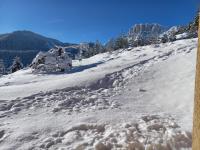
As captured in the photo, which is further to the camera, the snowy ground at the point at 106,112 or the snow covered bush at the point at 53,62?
the snow covered bush at the point at 53,62

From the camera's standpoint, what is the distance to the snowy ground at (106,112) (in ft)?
19.6

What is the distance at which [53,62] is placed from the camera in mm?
23734

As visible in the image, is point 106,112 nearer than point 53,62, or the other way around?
point 106,112

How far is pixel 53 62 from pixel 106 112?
16.3m

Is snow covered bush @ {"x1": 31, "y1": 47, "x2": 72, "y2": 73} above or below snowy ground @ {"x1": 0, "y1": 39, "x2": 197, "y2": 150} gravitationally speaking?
above

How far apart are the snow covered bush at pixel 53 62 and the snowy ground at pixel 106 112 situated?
9576 millimetres

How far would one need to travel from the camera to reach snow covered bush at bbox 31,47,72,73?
22.7 meters

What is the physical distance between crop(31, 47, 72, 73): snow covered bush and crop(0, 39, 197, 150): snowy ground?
958 cm

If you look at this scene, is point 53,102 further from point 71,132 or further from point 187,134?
point 187,134

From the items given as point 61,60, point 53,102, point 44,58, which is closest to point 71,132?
point 53,102

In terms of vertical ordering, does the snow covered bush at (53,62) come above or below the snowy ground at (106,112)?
above

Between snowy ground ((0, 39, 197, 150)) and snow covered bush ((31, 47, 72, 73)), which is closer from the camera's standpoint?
snowy ground ((0, 39, 197, 150))

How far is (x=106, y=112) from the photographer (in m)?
7.95

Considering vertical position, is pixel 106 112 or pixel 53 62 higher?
pixel 53 62
